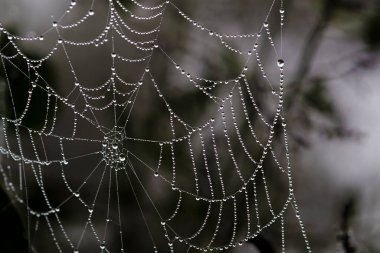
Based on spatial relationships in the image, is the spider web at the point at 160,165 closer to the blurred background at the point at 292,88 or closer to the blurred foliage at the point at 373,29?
the blurred background at the point at 292,88

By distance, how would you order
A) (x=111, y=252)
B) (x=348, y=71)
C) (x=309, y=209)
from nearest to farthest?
(x=348, y=71)
(x=111, y=252)
(x=309, y=209)

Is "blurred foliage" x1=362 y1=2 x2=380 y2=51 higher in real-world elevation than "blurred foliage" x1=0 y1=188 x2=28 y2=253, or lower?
higher

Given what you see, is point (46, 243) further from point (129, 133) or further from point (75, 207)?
point (129, 133)

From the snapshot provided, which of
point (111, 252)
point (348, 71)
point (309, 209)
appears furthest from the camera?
point (309, 209)

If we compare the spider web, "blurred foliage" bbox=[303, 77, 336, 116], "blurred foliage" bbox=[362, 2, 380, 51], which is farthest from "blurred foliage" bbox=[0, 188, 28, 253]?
"blurred foliage" bbox=[362, 2, 380, 51]

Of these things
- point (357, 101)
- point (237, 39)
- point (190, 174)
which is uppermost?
point (237, 39)

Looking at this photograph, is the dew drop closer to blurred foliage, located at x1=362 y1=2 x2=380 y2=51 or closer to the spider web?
the spider web

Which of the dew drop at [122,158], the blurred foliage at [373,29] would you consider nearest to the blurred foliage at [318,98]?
the blurred foliage at [373,29]

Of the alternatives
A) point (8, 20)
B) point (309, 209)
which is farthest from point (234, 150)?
point (8, 20)
